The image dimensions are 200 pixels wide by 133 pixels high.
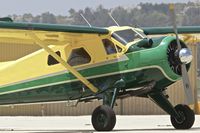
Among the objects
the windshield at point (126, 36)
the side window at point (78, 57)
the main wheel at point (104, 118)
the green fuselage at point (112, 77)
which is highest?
the windshield at point (126, 36)

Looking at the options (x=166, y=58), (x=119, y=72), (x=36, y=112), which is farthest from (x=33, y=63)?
(x=36, y=112)

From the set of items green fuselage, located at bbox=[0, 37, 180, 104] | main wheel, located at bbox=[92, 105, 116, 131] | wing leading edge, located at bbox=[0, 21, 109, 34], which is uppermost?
wing leading edge, located at bbox=[0, 21, 109, 34]

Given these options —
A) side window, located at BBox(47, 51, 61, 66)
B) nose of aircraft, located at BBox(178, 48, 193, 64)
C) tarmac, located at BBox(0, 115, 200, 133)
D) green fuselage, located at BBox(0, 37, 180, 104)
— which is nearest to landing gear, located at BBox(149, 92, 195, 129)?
tarmac, located at BBox(0, 115, 200, 133)

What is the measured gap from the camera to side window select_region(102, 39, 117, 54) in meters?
17.8

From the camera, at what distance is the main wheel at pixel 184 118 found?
18047 mm

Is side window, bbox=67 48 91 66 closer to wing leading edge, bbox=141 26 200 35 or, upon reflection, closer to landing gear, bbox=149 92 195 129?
landing gear, bbox=149 92 195 129

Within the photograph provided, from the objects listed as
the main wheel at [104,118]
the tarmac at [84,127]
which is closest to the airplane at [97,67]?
the main wheel at [104,118]

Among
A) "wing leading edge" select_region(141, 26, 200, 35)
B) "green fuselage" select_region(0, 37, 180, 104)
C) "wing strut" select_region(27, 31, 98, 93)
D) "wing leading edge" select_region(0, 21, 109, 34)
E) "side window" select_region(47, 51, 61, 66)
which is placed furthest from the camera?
"wing leading edge" select_region(141, 26, 200, 35)

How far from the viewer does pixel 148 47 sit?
17266 mm

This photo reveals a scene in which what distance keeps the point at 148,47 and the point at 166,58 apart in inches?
28.2

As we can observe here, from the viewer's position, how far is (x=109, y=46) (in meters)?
17.9

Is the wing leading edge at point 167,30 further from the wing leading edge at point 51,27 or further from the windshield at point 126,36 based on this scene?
the wing leading edge at point 51,27

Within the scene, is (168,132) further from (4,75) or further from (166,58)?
(4,75)

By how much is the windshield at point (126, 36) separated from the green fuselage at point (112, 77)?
39cm
